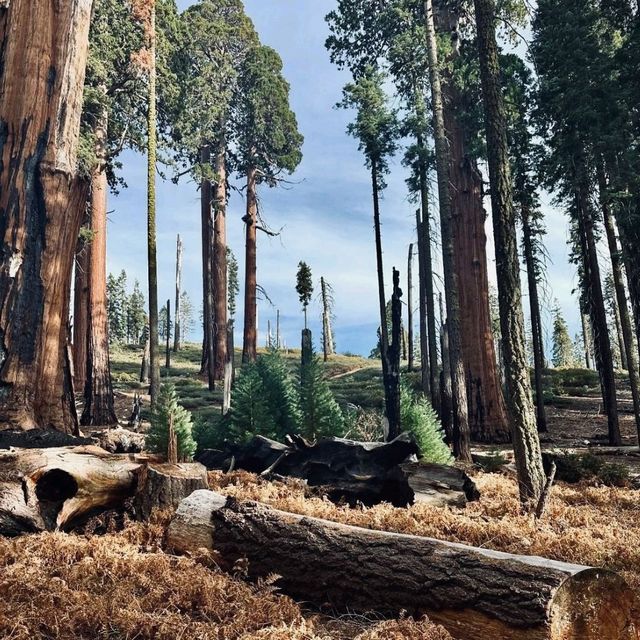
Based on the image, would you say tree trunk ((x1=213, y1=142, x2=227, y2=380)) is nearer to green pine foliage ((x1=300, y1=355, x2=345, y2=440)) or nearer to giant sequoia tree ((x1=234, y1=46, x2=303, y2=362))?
giant sequoia tree ((x1=234, y1=46, x2=303, y2=362))

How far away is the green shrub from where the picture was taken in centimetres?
1069

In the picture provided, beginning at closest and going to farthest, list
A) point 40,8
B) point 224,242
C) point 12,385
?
point 12,385 → point 40,8 → point 224,242

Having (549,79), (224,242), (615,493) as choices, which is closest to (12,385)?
(615,493)

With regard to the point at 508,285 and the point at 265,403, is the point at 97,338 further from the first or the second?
the point at 508,285

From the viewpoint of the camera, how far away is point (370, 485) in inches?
304

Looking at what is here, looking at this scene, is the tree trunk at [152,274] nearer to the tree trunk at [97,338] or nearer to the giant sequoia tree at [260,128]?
the tree trunk at [97,338]

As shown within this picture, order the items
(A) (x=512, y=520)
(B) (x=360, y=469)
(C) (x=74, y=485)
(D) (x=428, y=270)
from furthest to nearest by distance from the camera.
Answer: (D) (x=428, y=270) → (B) (x=360, y=469) → (A) (x=512, y=520) → (C) (x=74, y=485)

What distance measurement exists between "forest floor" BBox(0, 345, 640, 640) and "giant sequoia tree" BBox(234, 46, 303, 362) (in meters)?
23.3

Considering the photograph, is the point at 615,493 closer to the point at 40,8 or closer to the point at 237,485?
the point at 237,485

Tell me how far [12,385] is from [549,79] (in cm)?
1739

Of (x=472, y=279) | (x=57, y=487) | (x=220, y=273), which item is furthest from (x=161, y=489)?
(x=220, y=273)

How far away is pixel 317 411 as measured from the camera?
470 inches

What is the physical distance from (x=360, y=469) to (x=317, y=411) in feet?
12.7

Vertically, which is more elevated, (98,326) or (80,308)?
(80,308)
